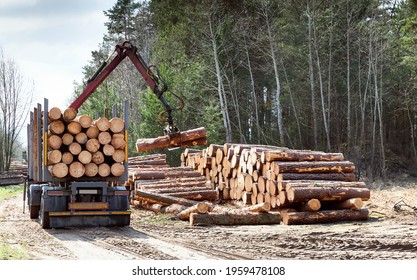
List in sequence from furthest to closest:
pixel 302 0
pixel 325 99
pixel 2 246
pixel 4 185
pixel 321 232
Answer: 1. pixel 325 99
2. pixel 302 0
3. pixel 4 185
4. pixel 321 232
5. pixel 2 246

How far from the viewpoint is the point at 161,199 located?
54.0ft

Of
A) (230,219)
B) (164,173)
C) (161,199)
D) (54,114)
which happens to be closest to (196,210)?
(230,219)

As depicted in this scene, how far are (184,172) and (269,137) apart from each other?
14761mm

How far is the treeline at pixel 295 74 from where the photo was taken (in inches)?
1276

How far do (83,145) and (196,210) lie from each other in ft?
9.64

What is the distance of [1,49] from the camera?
21094 millimetres

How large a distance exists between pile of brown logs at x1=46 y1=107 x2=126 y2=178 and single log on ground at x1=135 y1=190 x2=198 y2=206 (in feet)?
11.0

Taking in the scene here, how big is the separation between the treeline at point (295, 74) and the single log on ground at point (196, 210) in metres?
16.6

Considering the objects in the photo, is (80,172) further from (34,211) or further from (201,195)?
(201,195)

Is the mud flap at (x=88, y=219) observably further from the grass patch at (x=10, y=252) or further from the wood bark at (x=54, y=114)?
the grass patch at (x=10, y=252)

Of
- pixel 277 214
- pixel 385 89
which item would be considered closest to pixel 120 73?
pixel 385 89

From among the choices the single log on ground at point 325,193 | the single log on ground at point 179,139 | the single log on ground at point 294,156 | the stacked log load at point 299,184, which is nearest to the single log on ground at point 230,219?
the stacked log load at point 299,184

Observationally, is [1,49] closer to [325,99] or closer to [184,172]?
[184,172]

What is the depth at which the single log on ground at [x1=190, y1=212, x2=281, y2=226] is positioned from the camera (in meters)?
13.1
